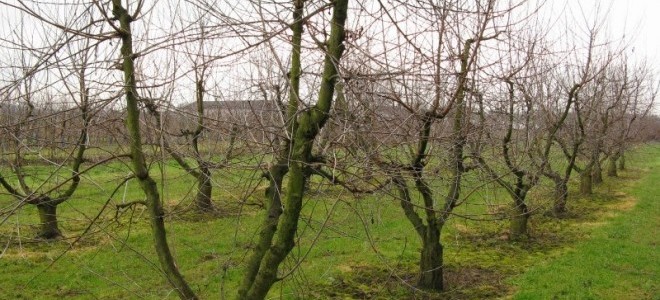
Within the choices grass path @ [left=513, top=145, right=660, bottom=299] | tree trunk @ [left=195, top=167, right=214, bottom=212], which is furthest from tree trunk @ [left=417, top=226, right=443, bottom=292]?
tree trunk @ [left=195, top=167, right=214, bottom=212]

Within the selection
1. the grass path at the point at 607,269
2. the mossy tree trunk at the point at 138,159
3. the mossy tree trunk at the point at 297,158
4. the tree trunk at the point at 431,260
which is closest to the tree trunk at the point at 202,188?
the mossy tree trunk at the point at 138,159

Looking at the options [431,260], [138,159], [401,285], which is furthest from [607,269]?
[138,159]

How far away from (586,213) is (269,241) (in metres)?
11.8

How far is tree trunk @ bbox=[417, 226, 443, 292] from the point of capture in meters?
6.88

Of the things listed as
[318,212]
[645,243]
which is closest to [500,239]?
[645,243]

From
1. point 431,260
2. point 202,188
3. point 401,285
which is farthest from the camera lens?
point 401,285

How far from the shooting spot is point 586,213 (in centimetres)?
1325

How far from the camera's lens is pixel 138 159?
3121 mm

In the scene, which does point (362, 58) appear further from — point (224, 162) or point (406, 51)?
point (224, 162)

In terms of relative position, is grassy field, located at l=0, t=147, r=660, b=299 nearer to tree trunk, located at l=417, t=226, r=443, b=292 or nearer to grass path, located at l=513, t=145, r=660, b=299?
grass path, located at l=513, t=145, r=660, b=299

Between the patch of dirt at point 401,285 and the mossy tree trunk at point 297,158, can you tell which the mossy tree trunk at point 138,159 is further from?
the patch of dirt at point 401,285

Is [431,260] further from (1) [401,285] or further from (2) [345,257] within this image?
(2) [345,257]

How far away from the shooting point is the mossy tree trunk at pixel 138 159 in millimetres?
2951

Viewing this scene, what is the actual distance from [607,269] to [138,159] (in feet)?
24.8
